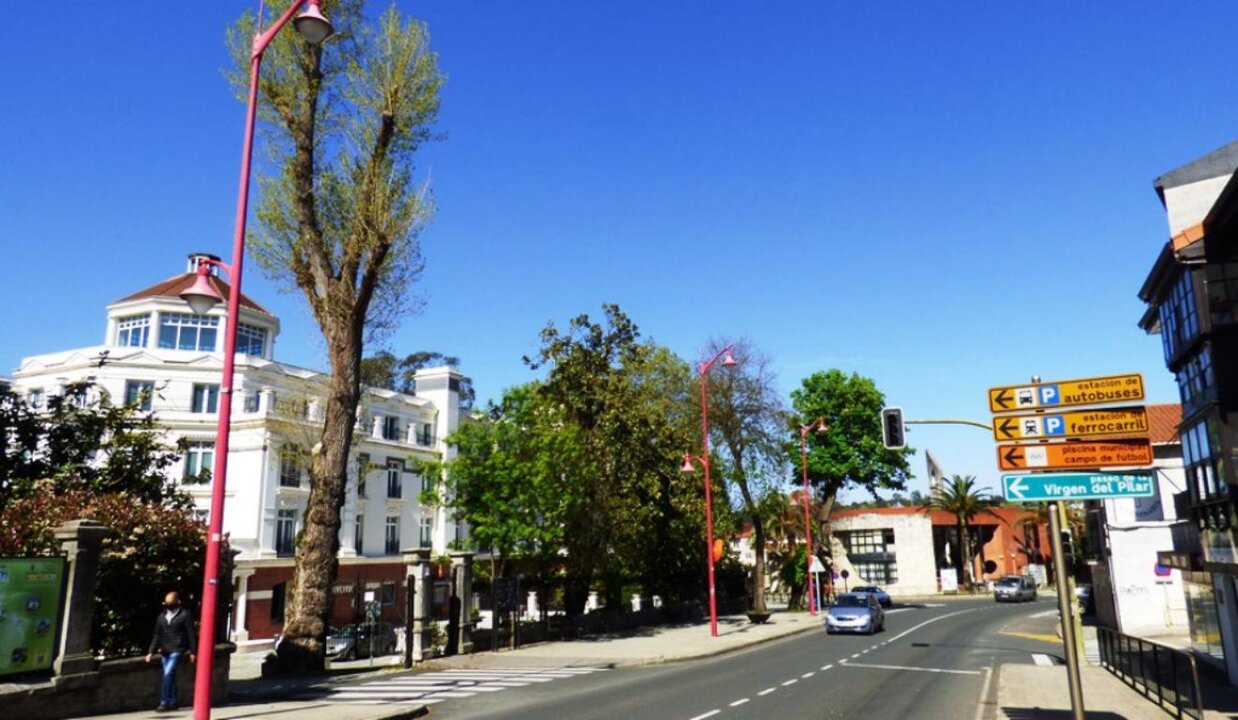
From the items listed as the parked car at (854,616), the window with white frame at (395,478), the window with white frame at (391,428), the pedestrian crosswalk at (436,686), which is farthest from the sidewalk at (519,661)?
the window with white frame at (391,428)

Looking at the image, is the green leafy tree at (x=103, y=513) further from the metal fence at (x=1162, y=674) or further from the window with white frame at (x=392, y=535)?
the window with white frame at (x=392, y=535)

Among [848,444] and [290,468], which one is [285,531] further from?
[848,444]

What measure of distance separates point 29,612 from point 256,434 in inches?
1276

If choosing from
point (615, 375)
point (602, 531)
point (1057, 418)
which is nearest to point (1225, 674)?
point (1057, 418)

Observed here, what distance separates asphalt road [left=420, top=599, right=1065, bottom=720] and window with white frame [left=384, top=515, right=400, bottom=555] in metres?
28.0

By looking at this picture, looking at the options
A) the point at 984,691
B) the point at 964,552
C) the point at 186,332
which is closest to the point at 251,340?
the point at 186,332

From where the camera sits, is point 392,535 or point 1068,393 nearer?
point 1068,393

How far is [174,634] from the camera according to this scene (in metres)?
12.9

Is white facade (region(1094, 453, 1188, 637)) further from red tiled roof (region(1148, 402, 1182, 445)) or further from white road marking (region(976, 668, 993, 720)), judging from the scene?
white road marking (region(976, 668, 993, 720))

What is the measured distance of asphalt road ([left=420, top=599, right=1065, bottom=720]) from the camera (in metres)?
13.9

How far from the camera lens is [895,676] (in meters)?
19.0

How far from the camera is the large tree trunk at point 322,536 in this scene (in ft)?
64.3

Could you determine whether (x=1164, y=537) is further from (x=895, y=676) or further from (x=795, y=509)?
(x=795, y=509)

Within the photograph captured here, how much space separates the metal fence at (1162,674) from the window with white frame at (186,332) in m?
A: 45.0
